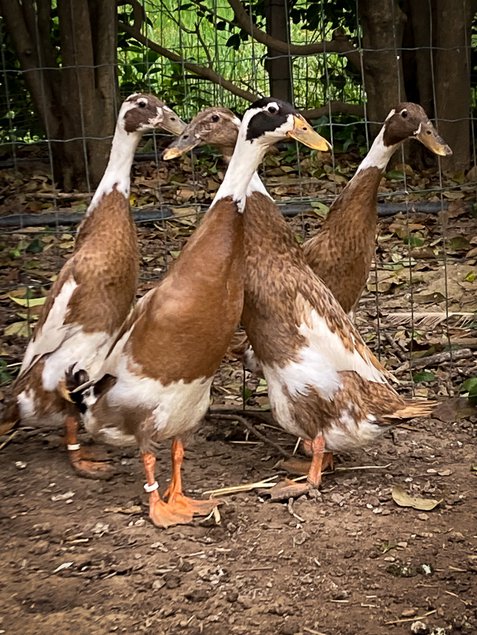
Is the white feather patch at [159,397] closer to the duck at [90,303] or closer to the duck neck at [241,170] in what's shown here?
the duck at [90,303]

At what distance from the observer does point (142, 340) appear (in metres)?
3.37

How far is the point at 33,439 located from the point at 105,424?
821 millimetres

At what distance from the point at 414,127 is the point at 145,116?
108cm

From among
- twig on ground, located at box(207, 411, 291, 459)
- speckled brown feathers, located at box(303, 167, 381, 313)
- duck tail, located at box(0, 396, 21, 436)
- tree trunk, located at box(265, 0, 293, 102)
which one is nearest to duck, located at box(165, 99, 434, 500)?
twig on ground, located at box(207, 411, 291, 459)

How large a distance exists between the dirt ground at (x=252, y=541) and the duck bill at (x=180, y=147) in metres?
1.18

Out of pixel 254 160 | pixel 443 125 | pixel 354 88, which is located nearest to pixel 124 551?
pixel 254 160

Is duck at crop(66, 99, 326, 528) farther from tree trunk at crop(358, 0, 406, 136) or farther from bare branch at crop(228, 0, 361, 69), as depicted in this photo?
bare branch at crop(228, 0, 361, 69)

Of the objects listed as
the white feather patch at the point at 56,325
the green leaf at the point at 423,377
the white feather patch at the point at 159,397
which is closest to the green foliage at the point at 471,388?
the green leaf at the point at 423,377

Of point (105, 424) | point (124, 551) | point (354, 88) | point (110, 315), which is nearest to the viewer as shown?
point (124, 551)

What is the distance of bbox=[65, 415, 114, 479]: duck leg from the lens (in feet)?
12.6

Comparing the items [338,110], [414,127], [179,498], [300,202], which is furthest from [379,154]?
[338,110]

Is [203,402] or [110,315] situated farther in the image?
[110,315]

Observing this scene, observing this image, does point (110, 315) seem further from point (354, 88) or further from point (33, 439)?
point (354, 88)

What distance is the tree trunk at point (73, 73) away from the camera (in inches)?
264
